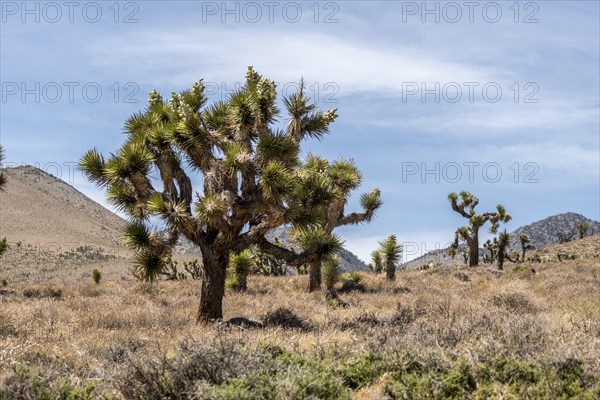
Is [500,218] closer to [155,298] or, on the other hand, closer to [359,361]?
[155,298]

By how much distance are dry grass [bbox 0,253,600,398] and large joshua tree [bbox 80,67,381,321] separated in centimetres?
165

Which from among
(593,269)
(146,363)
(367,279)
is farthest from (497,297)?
(593,269)

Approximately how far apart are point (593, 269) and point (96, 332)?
25.4m

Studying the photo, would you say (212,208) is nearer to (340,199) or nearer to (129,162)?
(129,162)

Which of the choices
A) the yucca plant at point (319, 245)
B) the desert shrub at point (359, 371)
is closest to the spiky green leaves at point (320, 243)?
the yucca plant at point (319, 245)

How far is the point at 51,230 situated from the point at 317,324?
105 m

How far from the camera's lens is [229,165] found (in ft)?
44.5

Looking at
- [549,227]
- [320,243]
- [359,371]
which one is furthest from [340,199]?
[549,227]

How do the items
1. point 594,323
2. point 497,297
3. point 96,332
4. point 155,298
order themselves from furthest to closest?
1. point 155,298
2. point 497,297
3. point 96,332
4. point 594,323

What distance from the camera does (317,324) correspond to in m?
13.4

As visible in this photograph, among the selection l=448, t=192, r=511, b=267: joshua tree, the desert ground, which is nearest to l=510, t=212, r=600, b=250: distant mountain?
l=448, t=192, r=511, b=267: joshua tree

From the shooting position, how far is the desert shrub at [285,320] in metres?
13.2

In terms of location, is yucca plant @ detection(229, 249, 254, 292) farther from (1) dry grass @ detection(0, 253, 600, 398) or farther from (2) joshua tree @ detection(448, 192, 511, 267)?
→ (2) joshua tree @ detection(448, 192, 511, 267)

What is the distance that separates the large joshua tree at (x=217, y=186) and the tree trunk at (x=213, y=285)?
2 centimetres
